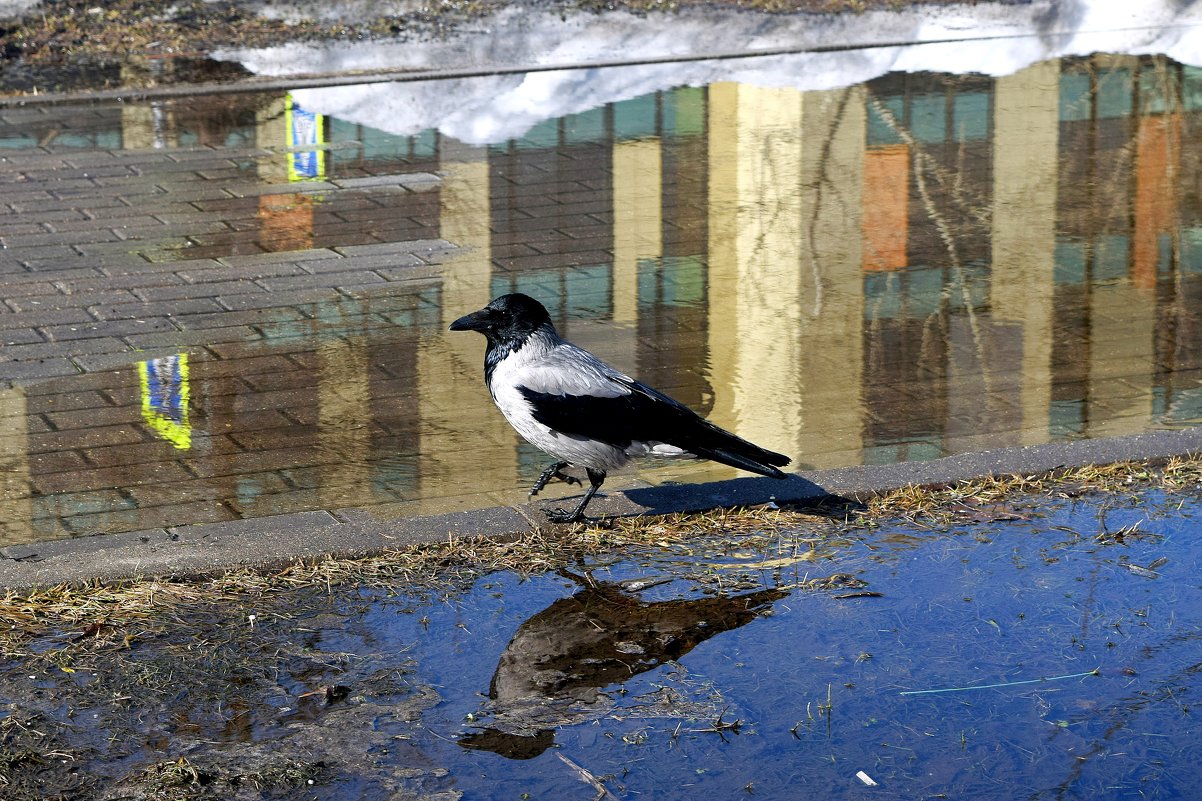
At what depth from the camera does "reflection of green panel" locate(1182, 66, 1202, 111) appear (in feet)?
50.5

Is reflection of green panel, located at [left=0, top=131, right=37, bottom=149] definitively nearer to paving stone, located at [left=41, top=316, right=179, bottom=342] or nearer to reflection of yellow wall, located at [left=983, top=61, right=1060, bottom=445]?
paving stone, located at [left=41, top=316, right=179, bottom=342]

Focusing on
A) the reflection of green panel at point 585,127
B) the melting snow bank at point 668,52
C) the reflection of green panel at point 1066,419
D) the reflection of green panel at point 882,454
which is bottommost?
the reflection of green panel at point 882,454

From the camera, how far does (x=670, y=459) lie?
288 inches

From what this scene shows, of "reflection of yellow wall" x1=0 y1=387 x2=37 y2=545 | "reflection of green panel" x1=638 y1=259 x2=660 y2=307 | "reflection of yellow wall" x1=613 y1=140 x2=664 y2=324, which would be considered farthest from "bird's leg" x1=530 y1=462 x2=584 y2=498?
"reflection of green panel" x1=638 y1=259 x2=660 y2=307

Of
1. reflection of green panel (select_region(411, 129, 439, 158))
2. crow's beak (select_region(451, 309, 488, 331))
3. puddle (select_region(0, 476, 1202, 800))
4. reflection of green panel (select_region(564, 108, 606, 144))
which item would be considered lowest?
puddle (select_region(0, 476, 1202, 800))

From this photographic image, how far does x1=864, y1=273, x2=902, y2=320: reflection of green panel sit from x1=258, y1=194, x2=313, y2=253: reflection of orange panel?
3.63 metres

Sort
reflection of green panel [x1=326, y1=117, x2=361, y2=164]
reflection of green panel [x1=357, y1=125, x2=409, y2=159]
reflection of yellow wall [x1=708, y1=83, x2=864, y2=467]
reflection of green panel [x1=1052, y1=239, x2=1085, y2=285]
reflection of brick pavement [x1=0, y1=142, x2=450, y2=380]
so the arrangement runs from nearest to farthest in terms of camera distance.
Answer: reflection of yellow wall [x1=708, y1=83, x2=864, y2=467] < reflection of brick pavement [x1=0, y1=142, x2=450, y2=380] < reflection of green panel [x1=1052, y1=239, x2=1085, y2=285] < reflection of green panel [x1=326, y1=117, x2=361, y2=164] < reflection of green panel [x1=357, y1=125, x2=409, y2=159]

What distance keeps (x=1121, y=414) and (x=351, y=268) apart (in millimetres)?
4817

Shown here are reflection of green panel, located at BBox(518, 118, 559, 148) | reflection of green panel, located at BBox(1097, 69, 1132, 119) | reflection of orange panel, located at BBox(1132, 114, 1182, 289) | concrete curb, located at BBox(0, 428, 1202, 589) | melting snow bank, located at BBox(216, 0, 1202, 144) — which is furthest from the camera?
melting snow bank, located at BBox(216, 0, 1202, 144)

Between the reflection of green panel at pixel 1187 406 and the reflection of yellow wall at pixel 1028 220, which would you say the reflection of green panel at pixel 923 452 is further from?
the reflection of green panel at pixel 1187 406

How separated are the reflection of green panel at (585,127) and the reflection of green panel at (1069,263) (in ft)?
15.6

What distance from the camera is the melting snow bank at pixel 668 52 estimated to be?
52.9 feet

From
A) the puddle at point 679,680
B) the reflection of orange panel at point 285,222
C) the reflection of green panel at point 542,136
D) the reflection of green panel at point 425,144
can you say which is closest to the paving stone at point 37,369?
the reflection of orange panel at point 285,222

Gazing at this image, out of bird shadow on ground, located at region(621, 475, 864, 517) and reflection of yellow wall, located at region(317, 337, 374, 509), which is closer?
bird shadow on ground, located at region(621, 475, 864, 517)
